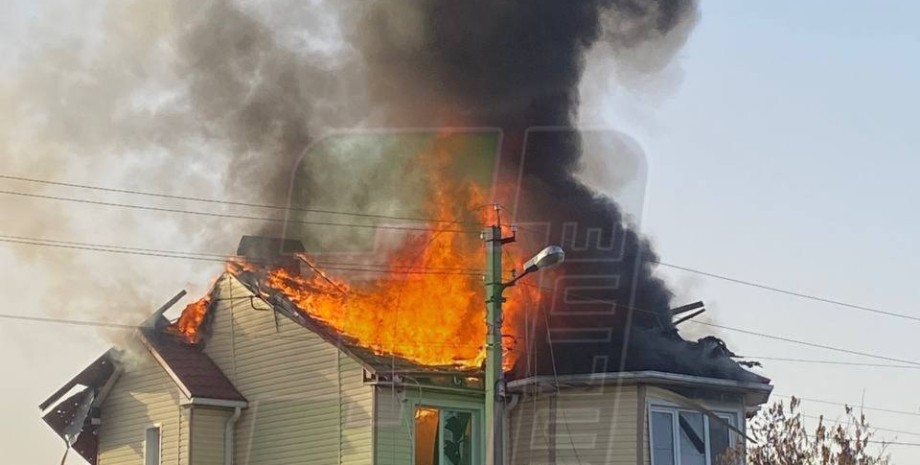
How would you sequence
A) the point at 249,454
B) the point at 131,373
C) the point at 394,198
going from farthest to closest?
the point at 394,198
the point at 131,373
the point at 249,454

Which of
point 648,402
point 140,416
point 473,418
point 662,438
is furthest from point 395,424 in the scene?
point 140,416

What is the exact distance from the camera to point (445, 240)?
27.5 meters

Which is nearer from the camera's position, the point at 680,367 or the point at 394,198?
the point at 680,367

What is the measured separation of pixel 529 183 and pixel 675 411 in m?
7.45

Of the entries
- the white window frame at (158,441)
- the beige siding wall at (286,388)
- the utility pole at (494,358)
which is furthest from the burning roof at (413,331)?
the utility pole at (494,358)

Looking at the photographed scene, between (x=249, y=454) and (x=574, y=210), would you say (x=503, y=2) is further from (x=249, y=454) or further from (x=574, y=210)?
(x=249, y=454)

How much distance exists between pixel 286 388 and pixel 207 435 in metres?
1.76

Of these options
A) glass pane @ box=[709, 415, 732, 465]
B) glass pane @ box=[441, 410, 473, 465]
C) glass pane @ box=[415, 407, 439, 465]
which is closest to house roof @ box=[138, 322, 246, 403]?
glass pane @ box=[415, 407, 439, 465]

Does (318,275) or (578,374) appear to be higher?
(318,275)

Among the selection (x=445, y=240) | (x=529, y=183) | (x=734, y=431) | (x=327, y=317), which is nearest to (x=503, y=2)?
(x=529, y=183)

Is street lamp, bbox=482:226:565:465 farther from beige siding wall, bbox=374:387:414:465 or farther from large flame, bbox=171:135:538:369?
large flame, bbox=171:135:538:369

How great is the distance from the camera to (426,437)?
24375 mm

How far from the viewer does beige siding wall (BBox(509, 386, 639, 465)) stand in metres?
24.1

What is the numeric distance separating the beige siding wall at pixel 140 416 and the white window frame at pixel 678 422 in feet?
→ 28.2
